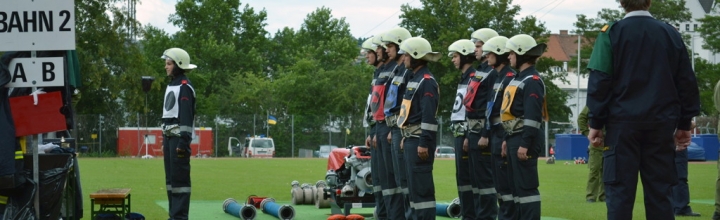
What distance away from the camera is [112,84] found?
61031 millimetres

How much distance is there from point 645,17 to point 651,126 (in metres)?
0.87

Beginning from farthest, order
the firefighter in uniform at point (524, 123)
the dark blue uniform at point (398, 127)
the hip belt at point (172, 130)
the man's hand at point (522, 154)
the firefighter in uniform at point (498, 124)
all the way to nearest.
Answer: the hip belt at point (172, 130) → the dark blue uniform at point (398, 127) → the firefighter in uniform at point (498, 124) → the firefighter in uniform at point (524, 123) → the man's hand at point (522, 154)

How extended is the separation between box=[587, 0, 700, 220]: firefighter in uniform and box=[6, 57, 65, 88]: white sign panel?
467cm

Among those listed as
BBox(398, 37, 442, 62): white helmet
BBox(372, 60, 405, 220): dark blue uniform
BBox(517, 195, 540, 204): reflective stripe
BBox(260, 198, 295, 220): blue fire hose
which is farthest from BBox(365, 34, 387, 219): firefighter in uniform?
BBox(517, 195, 540, 204): reflective stripe

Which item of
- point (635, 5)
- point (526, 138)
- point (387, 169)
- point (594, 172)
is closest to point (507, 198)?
point (526, 138)

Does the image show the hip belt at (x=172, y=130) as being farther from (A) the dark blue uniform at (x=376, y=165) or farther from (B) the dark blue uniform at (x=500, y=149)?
(B) the dark blue uniform at (x=500, y=149)

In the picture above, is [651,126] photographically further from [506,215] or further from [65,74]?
[65,74]

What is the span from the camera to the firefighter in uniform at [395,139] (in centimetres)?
1341

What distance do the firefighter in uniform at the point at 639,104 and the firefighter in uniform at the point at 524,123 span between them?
137 inches

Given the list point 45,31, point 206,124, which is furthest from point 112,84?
point 45,31

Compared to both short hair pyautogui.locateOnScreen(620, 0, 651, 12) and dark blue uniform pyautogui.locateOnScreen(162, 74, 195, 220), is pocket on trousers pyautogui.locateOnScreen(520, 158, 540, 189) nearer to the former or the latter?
short hair pyautogui.locateOnScreen(620, 0, 651, 12)

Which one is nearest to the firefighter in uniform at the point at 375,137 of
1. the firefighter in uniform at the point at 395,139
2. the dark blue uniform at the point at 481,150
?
the firefighter in uniform at the point at 395,139

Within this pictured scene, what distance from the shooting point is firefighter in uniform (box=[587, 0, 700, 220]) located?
8.37m

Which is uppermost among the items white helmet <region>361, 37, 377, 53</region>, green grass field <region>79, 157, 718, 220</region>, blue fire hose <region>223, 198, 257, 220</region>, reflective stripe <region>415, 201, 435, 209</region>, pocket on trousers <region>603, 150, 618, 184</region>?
white helmet <region>361, 37, 377, 53</region>
